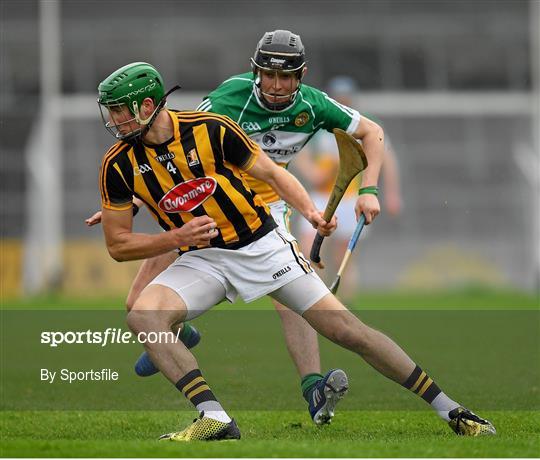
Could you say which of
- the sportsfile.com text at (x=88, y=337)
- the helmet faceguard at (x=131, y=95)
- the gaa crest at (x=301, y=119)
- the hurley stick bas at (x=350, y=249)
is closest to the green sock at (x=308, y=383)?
the hurley stick bas at (x=350, y=249)

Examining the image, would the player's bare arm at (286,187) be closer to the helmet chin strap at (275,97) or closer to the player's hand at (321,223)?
the player's hand at (321,223)

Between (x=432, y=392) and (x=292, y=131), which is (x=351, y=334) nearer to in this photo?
(x=432, y=392)

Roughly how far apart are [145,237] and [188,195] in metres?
0.28

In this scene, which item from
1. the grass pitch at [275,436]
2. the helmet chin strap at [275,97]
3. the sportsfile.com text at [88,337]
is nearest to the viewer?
the grass pitch at [275,436]

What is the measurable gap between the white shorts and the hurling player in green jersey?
0.17 m

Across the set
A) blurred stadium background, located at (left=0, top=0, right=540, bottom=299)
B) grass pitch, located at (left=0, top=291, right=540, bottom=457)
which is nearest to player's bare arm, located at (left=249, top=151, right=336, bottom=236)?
grass pitch, located at (left=0, top=291, right=540, bottom=457)

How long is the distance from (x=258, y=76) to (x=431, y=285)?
15.3m

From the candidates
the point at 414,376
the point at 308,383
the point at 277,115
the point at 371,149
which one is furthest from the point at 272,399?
the point at 277,115

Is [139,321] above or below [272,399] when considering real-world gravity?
above

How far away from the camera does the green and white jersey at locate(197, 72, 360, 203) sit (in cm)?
655

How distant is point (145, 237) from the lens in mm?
5859

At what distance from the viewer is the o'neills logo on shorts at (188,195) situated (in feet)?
19.0

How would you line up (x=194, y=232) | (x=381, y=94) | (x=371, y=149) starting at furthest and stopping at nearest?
(x=381, y=94) → (x=371, y=149) → (x=194, y=232)

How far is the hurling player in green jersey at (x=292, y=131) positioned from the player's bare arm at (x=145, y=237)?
519 millimetres
